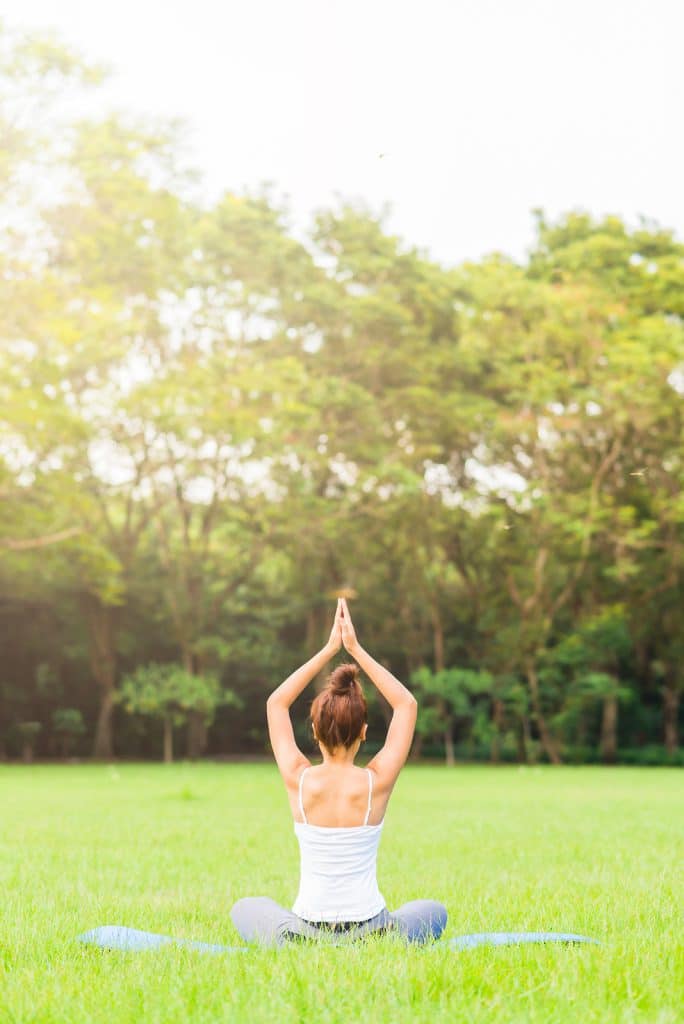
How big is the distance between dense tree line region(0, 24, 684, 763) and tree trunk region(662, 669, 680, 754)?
0.35ft

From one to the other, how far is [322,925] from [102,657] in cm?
3042

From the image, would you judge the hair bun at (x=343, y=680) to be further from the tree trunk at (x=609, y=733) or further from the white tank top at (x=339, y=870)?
the tree trunk at (x=609, y=733)

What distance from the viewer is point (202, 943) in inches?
196

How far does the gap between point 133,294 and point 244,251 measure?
3211mm

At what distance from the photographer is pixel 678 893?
7.04m

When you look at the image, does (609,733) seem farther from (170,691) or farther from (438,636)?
(170,691)

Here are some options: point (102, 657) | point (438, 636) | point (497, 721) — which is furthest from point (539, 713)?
point (102, 657)

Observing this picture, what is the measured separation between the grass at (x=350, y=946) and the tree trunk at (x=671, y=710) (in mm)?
19604

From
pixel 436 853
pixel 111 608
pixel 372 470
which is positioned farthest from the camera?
pixel 111 608

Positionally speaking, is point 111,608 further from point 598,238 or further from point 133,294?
point 598,238

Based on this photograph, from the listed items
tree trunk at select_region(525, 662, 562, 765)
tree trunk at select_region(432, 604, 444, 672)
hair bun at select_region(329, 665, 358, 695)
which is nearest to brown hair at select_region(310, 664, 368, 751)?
hair bun at select_region(329, 665, 358, 695)

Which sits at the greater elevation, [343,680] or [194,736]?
[343,680]

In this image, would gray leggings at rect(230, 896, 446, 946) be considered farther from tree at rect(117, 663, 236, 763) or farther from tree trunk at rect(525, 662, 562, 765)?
tree trunk at rect(525, 662, 562, 765)

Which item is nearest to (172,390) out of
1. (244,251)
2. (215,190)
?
(244,251)
